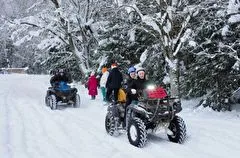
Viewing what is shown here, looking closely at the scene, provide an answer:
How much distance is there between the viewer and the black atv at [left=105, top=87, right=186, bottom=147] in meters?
9.19

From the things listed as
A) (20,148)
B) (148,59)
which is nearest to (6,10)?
(148,59)

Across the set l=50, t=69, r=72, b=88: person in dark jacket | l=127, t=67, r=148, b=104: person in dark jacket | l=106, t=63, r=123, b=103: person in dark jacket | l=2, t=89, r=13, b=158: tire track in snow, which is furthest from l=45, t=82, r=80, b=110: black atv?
l=127, t=67, r=148, b=104: person in dark jacket

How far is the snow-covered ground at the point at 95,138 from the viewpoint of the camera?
8594 millimetres

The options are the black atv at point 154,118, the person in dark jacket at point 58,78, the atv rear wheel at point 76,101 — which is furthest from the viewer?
the person in dark jacket at point 58,78

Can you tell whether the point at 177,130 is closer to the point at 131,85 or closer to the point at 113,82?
Result: the point at 131,85

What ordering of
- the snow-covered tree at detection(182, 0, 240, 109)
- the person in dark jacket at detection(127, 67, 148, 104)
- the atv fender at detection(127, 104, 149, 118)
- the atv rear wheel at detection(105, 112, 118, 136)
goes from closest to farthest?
the atv fender at detection(127, 104, 149, 118), the person in dark jacket at detection(127, 67, 148, 104), the atv rear wheel at detection(105, 112, 118, 136), the snow-covered tree at detection(182, 0, 240, 109)

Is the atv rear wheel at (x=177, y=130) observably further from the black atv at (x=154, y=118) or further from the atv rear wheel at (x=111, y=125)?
the atv rear wheel at (x=111, y=125)

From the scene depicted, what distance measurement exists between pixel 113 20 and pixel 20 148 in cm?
1294

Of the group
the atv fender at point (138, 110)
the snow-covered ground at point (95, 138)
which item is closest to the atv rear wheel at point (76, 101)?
the snow-covered ground at point (95, 138)

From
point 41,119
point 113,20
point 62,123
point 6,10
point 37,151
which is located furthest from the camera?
point 6,10

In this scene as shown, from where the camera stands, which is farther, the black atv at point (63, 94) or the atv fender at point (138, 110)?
the black atv at point (63, 94)

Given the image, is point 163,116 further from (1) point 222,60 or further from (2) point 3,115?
(2) point 3,115

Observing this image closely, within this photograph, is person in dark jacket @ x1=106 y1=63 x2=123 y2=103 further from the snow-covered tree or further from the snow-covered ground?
the snow-covered tree

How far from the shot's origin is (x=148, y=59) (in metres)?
18.5
